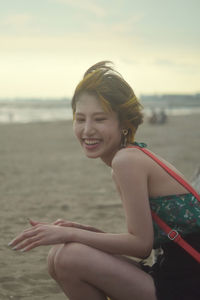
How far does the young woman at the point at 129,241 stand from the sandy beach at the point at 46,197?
923 mm

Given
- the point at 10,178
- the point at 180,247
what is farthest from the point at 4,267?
the point at 10,178

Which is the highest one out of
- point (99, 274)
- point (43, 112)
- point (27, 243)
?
point (27, 243)

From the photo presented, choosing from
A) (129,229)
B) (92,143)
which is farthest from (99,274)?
(92,143)

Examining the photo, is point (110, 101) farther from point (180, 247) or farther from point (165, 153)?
point (165, 153)

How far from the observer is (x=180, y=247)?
217 cm

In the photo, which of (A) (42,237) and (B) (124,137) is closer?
(A) (42,237)

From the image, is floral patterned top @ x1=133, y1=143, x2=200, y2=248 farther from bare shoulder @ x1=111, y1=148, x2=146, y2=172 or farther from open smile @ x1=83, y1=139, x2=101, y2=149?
open smile @ x1=83, y1=139, x2=101, y2=149

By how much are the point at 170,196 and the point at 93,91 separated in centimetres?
72

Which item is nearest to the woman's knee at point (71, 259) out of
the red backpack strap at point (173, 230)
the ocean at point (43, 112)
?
the red backpack strap at point (173, 230)

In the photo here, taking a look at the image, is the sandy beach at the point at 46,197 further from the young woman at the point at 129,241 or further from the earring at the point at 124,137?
the earring at the point at 124,137

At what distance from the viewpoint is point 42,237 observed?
2174 millimetres

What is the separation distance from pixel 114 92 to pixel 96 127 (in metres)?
0.23

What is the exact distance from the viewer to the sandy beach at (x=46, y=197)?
10.7 feet

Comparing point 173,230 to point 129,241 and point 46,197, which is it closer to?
point 129,241
